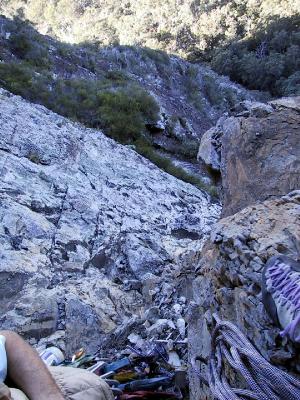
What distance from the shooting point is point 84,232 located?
4.66 meters

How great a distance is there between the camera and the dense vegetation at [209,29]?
20750 mm

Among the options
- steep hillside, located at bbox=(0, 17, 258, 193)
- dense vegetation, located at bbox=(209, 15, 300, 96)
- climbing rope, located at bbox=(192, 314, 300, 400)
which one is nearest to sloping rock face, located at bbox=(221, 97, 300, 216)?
climbing rope, located at bbox=(192, 314, 300, 400)

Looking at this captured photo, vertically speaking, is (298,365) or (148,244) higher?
(148,244)

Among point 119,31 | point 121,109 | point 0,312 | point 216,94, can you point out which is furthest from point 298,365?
point 119,31

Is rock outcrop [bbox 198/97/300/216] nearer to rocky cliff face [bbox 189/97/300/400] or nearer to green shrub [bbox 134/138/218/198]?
rocky cliff face [bbox 189/97/300/400]

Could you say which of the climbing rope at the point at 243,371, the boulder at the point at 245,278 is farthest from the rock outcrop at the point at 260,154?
the climbing rope at the point at 243,371

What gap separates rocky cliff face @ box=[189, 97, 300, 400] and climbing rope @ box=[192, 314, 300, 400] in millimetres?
61

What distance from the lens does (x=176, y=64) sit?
18.1 metres

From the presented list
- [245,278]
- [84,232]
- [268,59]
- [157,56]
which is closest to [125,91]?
[157,56]

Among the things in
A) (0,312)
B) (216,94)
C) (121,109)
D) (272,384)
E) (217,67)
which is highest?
(217,67)

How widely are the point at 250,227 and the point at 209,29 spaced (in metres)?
26.4

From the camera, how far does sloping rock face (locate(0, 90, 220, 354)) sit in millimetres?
3539

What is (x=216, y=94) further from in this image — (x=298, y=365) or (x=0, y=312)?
(x=298, y=365)

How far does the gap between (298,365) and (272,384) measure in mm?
102
